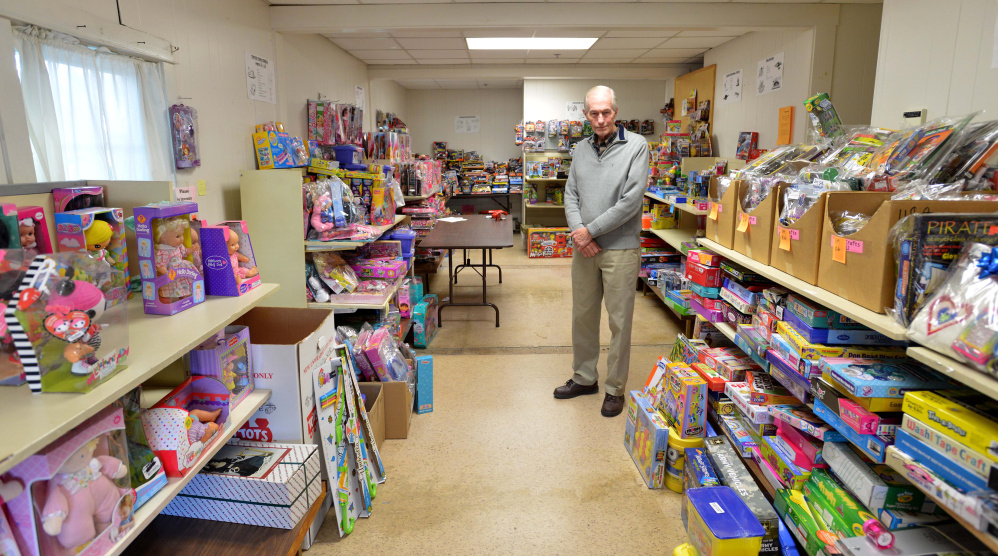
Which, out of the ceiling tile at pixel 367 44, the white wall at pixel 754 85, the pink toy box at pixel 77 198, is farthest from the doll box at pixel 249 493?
the ceiling tile at pixel 367 44

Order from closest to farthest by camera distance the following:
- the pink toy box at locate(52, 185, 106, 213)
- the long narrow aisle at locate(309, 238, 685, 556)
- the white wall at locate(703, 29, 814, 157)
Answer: the pink toy box at locate(52, 185, 106, 213) < the long narrow aisle at locate(309, 238, 685, 556) < the white wall at locate(703, 29, 814, 157)

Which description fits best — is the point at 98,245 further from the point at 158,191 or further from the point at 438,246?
the point at 438,246

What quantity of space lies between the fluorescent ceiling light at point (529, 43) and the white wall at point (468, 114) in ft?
14.1

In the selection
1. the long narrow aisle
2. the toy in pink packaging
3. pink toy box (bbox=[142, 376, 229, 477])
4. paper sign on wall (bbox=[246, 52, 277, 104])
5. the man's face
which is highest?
paper sign on wall (bbox=[246, 52, 277, 104])

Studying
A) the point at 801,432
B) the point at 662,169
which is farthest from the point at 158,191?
the point at 662,169

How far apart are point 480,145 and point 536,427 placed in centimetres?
800

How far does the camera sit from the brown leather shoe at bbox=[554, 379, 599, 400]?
350 centimetres

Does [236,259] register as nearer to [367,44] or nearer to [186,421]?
[186,421]

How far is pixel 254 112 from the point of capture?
3670mm

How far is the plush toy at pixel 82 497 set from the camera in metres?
1.14

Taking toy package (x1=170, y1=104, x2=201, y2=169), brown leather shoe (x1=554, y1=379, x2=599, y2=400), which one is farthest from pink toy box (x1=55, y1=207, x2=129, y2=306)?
brown leather shoe (x1=554, y1=379, x2=599, y2=400)

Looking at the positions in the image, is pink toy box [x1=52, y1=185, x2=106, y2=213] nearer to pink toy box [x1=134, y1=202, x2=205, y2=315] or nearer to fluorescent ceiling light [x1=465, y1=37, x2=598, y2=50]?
pink toy box [x1=134, y1=202, x2=205, y2=315]

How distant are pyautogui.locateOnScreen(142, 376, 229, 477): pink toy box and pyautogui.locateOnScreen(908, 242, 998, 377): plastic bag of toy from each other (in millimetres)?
1987

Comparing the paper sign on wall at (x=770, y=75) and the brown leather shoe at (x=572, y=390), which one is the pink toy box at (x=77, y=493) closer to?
the brown leather shoe at (x=572, y=390)
